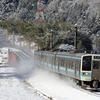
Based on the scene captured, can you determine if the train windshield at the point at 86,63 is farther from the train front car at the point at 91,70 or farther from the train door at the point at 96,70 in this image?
the train door at the point at 96,70

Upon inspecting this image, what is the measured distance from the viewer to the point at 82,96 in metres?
22.1

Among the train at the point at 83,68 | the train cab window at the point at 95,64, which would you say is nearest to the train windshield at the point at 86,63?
the train at the point at 83,68

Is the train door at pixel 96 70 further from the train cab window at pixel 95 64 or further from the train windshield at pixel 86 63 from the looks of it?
the train windshield at pixel 86 63

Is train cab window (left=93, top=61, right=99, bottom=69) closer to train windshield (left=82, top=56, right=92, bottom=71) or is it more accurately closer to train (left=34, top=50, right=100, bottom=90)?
train (left=34, top=50, right=100, bottom=90)

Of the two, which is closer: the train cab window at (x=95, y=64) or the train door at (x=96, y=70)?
the train door at (x=96, y=70)

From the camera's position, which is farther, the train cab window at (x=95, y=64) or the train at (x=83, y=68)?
the train cab window at (x=95, y=64)

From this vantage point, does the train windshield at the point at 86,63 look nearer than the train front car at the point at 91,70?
No

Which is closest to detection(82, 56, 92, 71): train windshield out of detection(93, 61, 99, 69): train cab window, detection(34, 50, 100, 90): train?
detection(34, 50, 100, 90): train

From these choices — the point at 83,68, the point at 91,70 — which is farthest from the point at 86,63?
the point at 91,70

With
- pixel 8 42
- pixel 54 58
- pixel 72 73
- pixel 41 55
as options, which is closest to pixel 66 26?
pixel 8 42

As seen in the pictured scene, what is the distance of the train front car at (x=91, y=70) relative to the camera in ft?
86.1

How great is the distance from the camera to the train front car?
86.1 feet

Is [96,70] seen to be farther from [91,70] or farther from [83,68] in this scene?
[83,68]

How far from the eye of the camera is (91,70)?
86.3 ft
